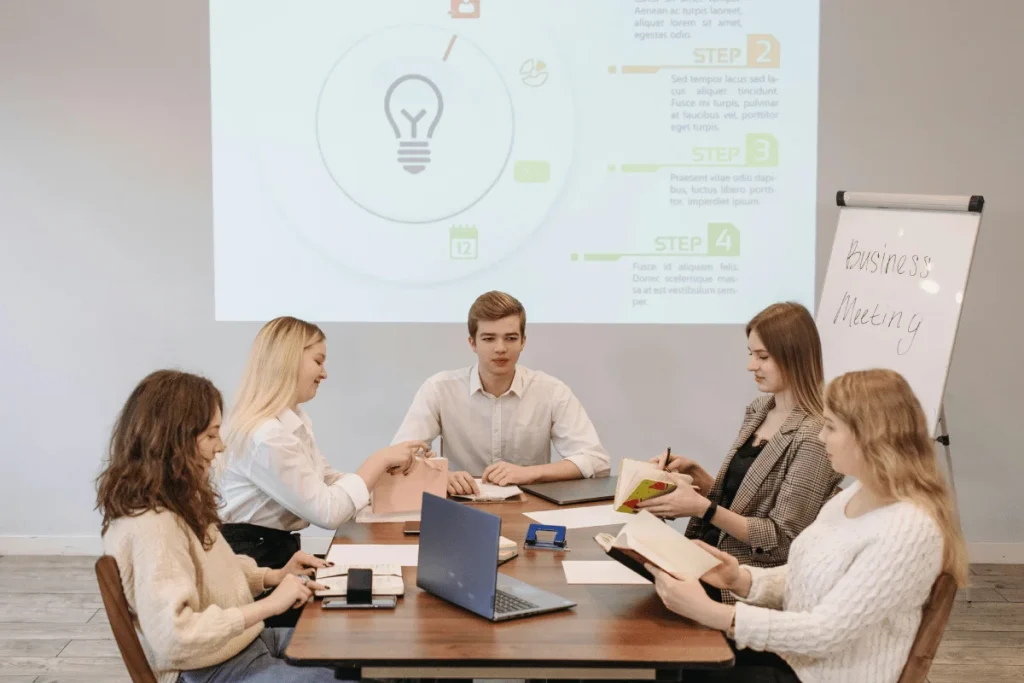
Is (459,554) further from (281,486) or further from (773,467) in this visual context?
(773,467)

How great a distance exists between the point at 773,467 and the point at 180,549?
1.40 metres

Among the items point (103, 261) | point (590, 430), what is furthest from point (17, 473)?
point (590, 430)

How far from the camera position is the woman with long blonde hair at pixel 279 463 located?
2.48 meters

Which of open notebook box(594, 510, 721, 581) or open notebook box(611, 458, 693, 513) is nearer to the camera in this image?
open notebook box(594, 510, 721, 581)

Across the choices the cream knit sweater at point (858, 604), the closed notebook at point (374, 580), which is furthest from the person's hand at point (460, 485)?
the cream knit sweater at point (858, 604)

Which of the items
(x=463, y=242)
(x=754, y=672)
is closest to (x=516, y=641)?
(x=754, y=672)

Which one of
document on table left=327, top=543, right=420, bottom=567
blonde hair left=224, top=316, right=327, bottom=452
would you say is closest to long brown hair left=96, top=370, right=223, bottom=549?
document on table left=327, top=543, right=420, bottom=567

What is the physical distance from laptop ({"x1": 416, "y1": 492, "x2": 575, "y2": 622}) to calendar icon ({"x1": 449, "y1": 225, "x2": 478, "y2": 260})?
7.67 ft

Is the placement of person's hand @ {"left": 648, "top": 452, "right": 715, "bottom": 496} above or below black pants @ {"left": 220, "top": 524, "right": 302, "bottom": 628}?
above

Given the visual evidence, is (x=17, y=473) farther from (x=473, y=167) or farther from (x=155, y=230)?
(x=473, y=167)

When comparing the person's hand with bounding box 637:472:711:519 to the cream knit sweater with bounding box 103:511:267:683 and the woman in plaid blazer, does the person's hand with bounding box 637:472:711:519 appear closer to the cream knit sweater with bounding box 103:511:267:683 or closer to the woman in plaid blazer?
the woman in plaid blazer

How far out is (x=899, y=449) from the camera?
1840 millimetres

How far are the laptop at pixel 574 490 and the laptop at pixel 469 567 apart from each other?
0.76m

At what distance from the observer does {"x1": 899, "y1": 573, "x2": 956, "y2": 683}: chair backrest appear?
70.4 inches
